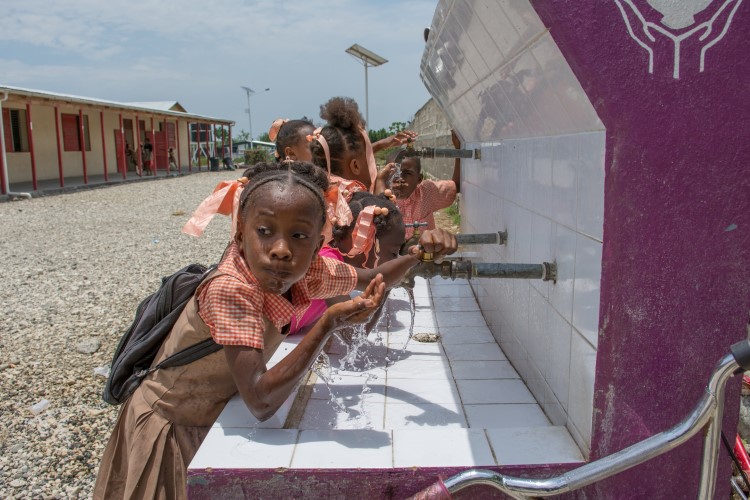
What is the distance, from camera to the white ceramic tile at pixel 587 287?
4.37 feet

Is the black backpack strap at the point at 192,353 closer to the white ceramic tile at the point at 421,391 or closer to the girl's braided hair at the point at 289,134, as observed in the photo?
the white ceramic tile at the point at 421,391

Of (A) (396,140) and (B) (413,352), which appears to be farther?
(A) (396,140)

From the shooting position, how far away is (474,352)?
8.14 feet

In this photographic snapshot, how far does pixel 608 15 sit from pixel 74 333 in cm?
495

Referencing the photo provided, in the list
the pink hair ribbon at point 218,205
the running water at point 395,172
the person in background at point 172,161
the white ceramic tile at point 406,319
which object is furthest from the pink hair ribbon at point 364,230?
the person in background at point 172,161

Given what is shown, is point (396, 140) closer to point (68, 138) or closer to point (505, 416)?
point (505, 416)

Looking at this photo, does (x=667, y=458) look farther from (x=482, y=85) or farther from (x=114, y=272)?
(x=114, y=272)

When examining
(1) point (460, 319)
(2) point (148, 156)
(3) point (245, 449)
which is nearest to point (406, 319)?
(1) point (460, 319)

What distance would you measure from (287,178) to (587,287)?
0.81 metres

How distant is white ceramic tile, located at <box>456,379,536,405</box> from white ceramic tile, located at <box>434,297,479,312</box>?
40.7 inches

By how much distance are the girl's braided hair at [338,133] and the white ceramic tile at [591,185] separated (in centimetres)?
162

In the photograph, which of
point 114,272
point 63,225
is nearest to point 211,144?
point 63,225

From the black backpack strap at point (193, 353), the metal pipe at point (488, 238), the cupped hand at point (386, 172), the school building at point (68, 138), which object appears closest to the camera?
the black backpack strap at point (193, 353)

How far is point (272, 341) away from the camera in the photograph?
72.8 inches
